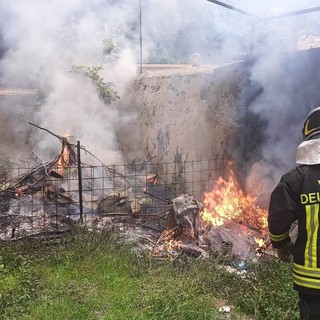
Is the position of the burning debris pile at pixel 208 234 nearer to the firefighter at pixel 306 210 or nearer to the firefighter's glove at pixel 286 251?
the firefighter's glove at pixel 286 251

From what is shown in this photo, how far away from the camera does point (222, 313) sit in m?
4.02

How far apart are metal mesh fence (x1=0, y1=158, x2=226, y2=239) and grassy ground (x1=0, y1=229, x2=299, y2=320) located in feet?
2.68

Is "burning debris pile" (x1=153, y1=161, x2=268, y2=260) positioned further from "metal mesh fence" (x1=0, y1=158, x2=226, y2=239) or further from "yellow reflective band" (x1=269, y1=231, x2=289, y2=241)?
"yellow reflective band" (x1=269, y1=231, x2=289, y2=241)

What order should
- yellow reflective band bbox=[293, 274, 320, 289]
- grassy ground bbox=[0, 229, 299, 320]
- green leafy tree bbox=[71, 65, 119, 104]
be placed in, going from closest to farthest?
yellow reflective band bbox=[293, 274, 320, 289], grassy ground bbox=[0, 229, 299, 320], green leafy tree bbox=[71, 65, 119, 104]

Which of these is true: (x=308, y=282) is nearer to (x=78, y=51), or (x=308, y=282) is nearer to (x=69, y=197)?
(x=69, y=197)

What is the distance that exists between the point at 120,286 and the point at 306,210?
8.45ft

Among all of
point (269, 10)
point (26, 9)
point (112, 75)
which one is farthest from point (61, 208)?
point (26, 9)

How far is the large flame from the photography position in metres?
7.20

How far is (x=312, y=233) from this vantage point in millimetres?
2701

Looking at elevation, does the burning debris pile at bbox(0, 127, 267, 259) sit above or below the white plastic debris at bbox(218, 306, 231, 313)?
above

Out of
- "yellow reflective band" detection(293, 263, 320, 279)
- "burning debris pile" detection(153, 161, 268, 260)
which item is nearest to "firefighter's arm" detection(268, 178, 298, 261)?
"yellow reflective band" detection(293, 263, 320, 279)

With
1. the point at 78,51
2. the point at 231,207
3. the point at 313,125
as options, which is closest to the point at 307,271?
the point at 313,125

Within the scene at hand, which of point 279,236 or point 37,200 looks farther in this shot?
point 37,200

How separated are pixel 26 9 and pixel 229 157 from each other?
30.1 ft
